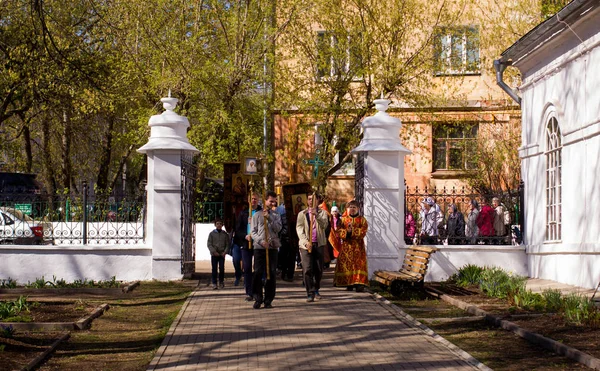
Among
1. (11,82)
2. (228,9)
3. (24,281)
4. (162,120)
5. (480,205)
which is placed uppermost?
(228,9)

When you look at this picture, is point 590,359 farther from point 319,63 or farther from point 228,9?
point 228,9

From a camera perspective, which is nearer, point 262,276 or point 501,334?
point 501,334

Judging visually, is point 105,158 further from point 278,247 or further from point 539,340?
point 539,340

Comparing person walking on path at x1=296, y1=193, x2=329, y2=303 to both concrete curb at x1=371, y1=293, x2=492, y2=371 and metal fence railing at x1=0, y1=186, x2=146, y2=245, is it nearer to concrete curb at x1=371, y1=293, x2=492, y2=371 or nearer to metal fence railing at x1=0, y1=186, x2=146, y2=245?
concrete curb at x1=371, y1=293, x2=492, y2=371

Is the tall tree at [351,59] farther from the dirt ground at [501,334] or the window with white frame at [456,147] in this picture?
the dirt ground at [501,334]

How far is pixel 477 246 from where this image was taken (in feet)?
67.8

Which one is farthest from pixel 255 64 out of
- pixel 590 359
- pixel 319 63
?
pixel 590 359

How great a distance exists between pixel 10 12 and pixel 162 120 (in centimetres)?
777

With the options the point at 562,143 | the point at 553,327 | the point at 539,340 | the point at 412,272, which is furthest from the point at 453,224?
the point at 539,340

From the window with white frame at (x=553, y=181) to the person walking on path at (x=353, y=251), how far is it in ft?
13.8

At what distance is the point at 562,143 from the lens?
19.4 metres

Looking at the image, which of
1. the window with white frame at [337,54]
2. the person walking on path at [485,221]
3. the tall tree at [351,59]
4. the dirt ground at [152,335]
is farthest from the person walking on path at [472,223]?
the window with white frame at [337,54]

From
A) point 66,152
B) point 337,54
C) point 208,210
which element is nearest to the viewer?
point 337,54

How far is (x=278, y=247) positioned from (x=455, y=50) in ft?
50.6
